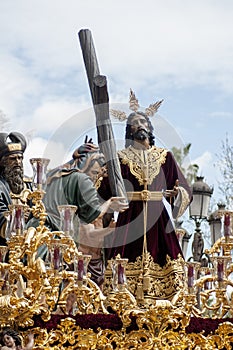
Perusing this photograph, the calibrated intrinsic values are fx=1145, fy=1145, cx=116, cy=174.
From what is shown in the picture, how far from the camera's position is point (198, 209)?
16.0 m

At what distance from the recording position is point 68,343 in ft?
37.3

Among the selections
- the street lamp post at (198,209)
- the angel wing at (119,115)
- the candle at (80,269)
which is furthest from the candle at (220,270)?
the angel wing at (119,115)

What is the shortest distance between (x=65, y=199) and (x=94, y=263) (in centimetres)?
153

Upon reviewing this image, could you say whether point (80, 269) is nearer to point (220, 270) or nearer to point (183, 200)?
point (220, 270)

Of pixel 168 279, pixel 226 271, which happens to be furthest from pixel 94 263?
pixel 226 271

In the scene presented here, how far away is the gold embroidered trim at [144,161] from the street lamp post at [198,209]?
0.88 metres


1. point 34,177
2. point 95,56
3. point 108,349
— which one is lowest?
point 108,349

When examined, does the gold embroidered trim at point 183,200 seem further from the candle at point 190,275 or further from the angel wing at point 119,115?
the candle at point 190,275

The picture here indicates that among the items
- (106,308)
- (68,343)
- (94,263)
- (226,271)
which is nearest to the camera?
(68,343)

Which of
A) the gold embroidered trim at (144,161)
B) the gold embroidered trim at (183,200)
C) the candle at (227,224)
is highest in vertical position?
the gold embroidered trim at (144,161)

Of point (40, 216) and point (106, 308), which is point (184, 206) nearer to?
point (106, 308)

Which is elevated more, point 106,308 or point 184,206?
point 184,206

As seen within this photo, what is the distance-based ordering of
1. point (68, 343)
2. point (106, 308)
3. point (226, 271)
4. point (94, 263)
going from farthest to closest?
point (94, 263) < point (106, 308) < point (226, 271) < point (68, 343)

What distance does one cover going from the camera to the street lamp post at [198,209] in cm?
1591
